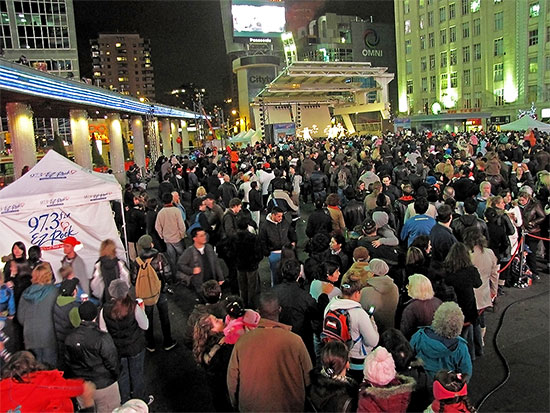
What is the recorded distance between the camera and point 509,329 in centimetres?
608

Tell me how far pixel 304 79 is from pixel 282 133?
57.1 ft

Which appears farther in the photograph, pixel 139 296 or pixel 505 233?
pixel 505 233

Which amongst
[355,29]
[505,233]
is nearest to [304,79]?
[505,233]

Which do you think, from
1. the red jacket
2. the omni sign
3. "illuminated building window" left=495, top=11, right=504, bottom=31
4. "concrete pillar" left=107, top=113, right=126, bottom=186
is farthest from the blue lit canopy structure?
the omni sign

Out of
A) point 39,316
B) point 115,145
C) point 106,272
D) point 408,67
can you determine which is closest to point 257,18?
point 408,67

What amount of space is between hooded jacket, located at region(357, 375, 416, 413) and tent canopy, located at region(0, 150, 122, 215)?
19.3 ft

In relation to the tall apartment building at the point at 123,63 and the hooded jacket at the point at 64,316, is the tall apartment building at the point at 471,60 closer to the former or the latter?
the hooded jacket at the point at 64,316

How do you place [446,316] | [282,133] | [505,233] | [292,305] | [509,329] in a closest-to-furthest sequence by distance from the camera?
1. [446,316]
2. [292,305]
3. [509,329]
4. [505,233]
5. [282,133]

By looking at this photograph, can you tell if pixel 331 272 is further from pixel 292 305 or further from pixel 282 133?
pixel 282 133

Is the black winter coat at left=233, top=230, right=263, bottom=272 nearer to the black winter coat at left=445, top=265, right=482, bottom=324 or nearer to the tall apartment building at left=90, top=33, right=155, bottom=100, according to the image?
the black winter coat at left=445, top=265, right=482, bottom=324

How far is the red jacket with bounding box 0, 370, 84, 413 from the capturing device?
3098 millimetres

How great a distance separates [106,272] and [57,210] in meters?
2.37

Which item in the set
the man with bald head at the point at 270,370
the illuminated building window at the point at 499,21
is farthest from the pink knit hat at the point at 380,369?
the illuminated building window at the point at 499,21

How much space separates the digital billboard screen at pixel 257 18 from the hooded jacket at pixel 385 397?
7594 cm
